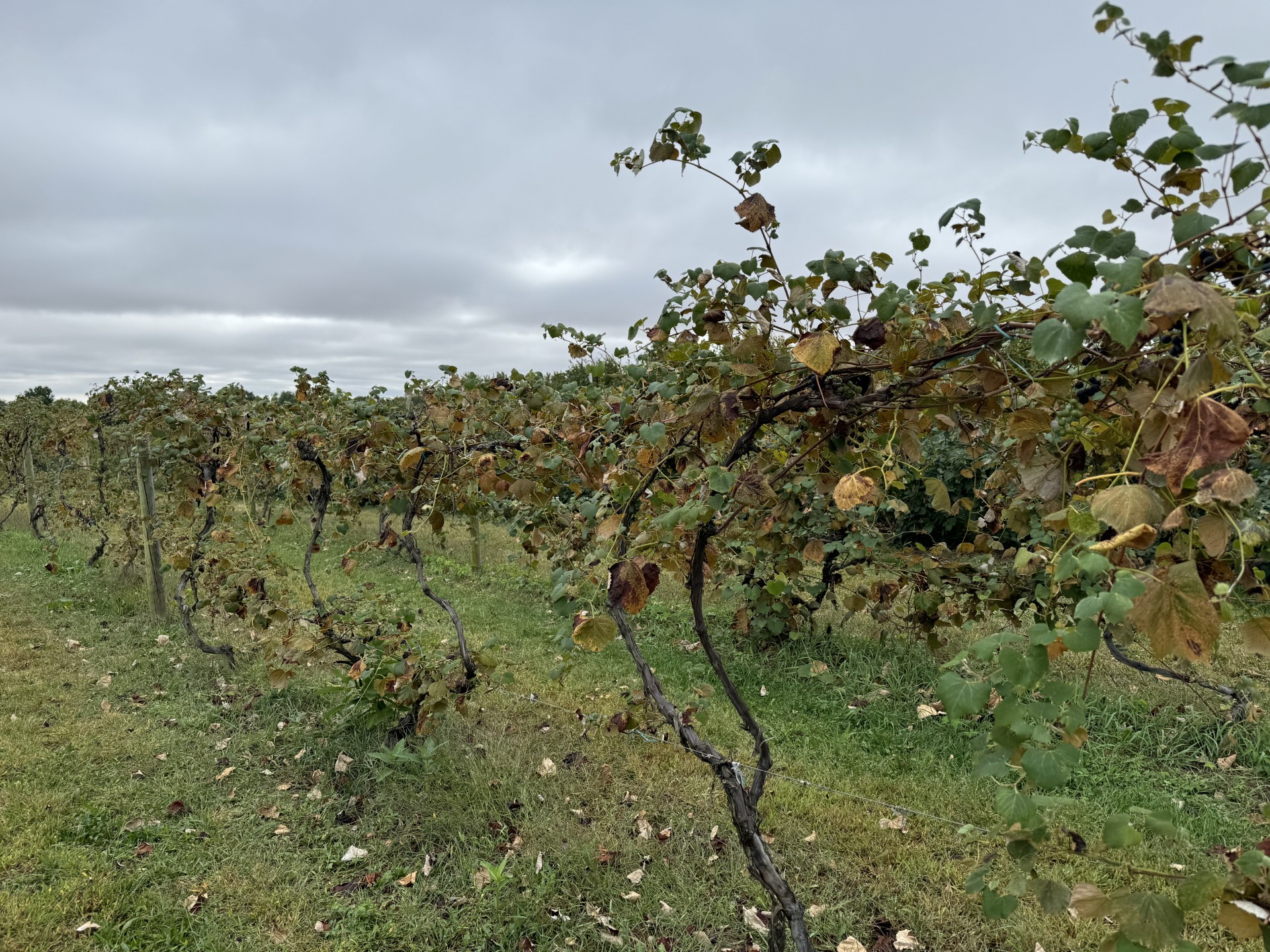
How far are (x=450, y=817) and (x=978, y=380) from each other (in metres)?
2.85

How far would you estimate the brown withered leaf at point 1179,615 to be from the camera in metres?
0.76

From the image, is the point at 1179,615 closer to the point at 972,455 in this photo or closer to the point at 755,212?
the point at 755,212

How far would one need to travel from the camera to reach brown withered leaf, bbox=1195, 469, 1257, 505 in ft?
2.37

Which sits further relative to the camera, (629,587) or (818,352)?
(629,587)

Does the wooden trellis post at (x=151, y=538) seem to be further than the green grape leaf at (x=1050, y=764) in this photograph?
Yes

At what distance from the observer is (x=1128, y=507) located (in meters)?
0.82

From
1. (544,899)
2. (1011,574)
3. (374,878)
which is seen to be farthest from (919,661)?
(374,878)

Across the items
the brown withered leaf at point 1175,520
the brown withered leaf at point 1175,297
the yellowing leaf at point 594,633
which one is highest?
the brown withered leaf at point 1175,297

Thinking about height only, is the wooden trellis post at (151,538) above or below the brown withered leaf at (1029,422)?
below

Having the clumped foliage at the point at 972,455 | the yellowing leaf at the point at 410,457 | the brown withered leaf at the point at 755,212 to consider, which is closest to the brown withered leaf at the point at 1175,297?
the clumped foliage at the point at 972,455

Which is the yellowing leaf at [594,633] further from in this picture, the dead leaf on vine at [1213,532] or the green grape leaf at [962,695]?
the dead leaf on vine at [1213,532]

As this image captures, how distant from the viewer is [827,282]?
4.55 ft

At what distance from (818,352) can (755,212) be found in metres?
0.33

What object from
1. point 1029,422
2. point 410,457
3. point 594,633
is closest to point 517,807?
point 410,457
